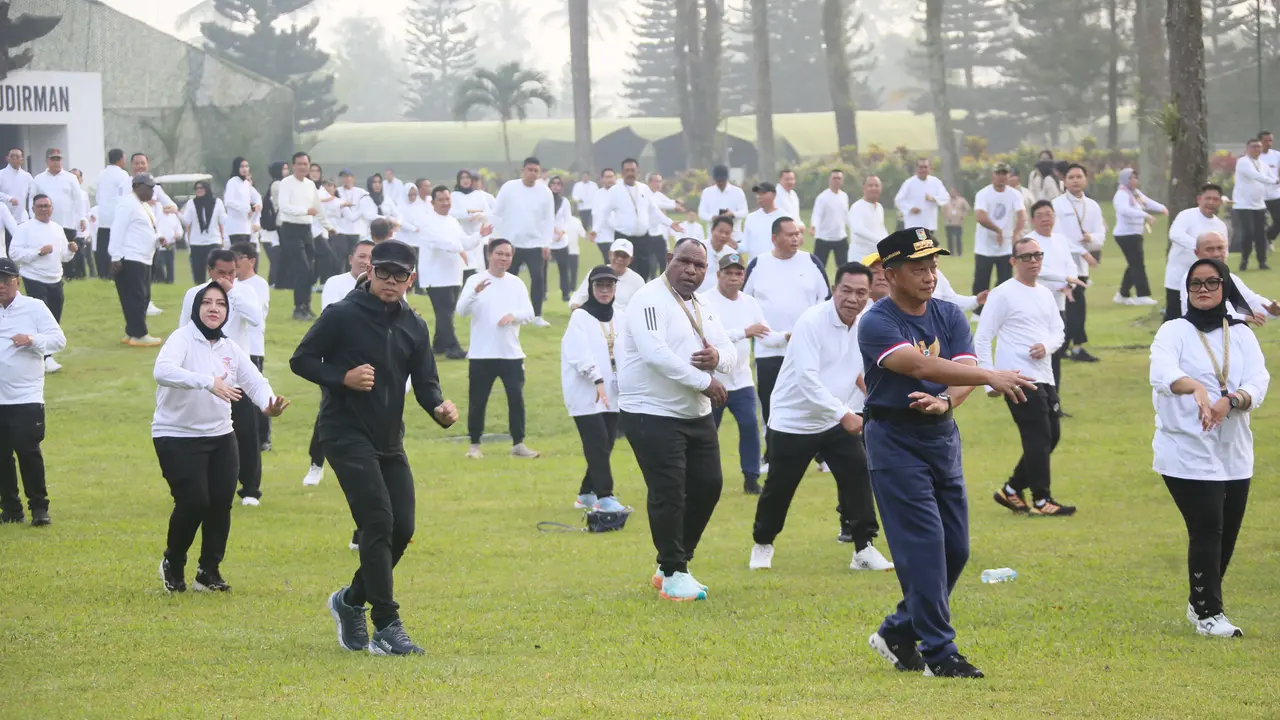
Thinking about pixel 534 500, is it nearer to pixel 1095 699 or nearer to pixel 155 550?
pixel 155 550

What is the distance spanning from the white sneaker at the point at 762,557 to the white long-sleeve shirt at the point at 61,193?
16.3m

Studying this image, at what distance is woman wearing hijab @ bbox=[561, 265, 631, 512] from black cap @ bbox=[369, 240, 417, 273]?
5011mm

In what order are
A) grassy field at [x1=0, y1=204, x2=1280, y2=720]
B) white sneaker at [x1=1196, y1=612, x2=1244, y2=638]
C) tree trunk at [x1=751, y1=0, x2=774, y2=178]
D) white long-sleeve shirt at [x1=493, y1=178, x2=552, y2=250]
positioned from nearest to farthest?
grassy field at [x1=0, y1=204, x2=1280, y2=720], white sneaker at [x1=1196, y1=612, x2=1244, y2=638], white long-sleeve shirt at [x1=493, y1=178, x2=552, y2=250], tree trunk at [x1=751, y1=0, x2=774, y2=178]

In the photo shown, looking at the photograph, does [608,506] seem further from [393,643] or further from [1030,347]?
[393,643]

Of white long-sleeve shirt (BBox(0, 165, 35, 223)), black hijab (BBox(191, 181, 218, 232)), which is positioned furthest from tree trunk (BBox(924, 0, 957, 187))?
white long-sleeve shirt (BBox(0, 165, 35, 223))

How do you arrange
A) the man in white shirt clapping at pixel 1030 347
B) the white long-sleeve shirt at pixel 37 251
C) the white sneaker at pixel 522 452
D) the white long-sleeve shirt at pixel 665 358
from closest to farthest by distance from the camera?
the white long-sleeve shirt at pixel 665 358 → the man in white shirt clapping at pixel 1030 347 → the white sneaker at pixel 522 452 → the white long-sleeve shirt at pixel 37 251

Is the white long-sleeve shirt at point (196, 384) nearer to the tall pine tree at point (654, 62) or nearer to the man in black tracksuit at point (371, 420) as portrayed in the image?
the man in black tracksuit at point (371, 420)

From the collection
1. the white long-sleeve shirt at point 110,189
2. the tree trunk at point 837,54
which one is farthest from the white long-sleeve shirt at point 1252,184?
the tree trunk at point 837,54

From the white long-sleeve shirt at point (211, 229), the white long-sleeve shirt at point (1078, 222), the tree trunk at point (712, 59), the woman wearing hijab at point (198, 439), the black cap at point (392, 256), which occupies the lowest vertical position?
the woman wearing hijab at point (198, 439)

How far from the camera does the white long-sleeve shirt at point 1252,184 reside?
2558cm

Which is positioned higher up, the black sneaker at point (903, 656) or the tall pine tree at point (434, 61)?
the tall pine tree at point (434, 61)

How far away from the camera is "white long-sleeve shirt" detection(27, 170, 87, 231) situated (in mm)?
23422

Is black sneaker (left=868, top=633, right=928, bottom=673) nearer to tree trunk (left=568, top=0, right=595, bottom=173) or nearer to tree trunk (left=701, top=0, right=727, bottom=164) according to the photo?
tree trunk (left=568, top=0, right=595, bottom=173)

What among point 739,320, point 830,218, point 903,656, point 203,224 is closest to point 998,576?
point 903,656
